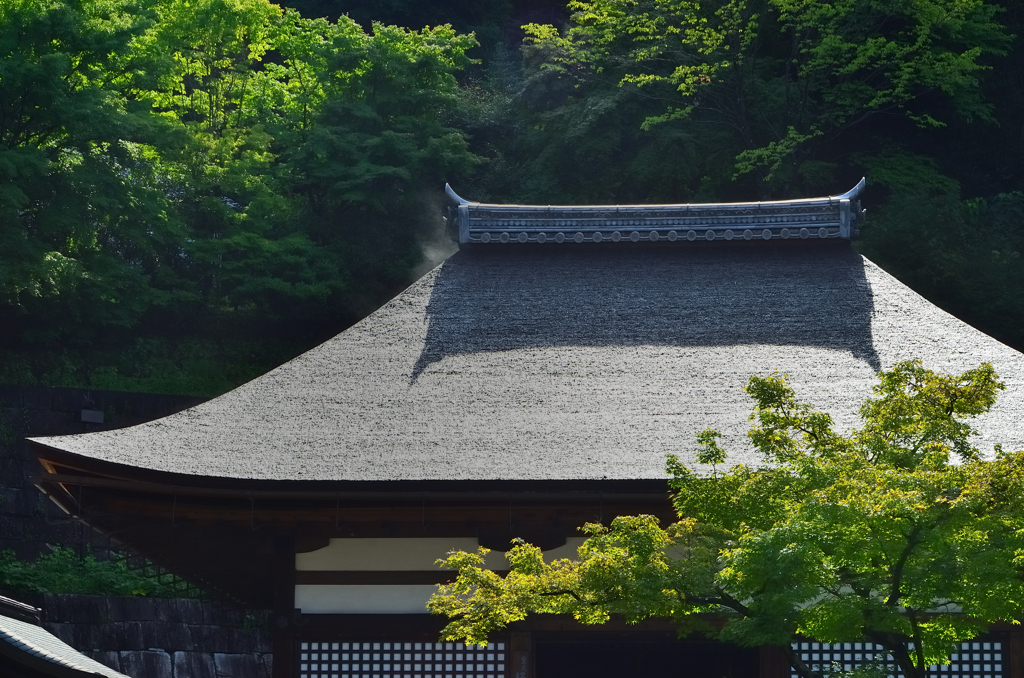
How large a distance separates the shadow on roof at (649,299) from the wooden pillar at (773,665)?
97.9 inches

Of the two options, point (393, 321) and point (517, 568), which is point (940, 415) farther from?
point (393, 321)

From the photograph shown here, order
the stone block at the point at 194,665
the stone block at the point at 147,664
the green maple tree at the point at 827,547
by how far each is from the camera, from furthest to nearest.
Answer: the stone block at the point at 194,665
the stone block at the point at 147,664
the green maple tree at the point at 827,547

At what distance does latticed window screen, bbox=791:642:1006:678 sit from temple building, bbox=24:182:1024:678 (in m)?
0.08

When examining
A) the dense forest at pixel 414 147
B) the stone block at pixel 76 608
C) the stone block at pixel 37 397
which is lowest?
the stone block at pixel 76 608

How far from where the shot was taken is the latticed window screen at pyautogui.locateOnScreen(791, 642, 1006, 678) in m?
7.48

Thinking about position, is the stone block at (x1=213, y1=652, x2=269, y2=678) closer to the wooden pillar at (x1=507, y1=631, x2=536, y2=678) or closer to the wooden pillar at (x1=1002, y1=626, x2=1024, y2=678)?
the wooden pillar at (x1=507, y1=631, x2=536, y2=678)

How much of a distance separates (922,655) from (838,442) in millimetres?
1116

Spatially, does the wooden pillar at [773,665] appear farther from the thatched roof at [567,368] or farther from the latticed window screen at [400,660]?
the latticed window screen at [400,660]

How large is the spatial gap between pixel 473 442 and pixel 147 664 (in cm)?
956

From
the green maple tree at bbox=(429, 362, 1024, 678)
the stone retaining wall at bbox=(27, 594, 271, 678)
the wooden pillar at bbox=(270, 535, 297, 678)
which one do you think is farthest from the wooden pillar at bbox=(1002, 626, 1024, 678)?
the stone retaining wall at bbox=(27, 594, 271, 678)

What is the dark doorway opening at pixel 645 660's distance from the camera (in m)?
8.95

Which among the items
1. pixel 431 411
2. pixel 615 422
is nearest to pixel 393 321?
pixel 431 411

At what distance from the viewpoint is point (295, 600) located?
776cm

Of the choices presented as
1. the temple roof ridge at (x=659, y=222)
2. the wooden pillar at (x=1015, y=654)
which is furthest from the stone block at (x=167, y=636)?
the wooden pillar at (x=1015, y=654)
